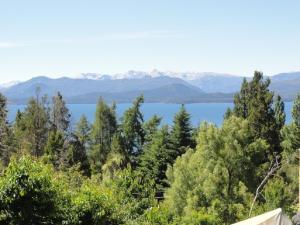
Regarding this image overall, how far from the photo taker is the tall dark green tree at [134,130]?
158 feet

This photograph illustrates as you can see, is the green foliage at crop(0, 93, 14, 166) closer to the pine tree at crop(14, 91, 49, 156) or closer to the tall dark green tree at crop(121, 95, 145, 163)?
the pine tree at crop(14, 91, 49, 156)

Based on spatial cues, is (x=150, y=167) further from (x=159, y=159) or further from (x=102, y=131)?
(x=102, y=131)

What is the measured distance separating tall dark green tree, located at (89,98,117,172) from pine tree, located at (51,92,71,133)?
428cm

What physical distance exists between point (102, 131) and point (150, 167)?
40.0 feet

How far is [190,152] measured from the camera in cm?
3303

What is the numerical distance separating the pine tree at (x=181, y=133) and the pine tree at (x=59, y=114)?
17653 millimetres

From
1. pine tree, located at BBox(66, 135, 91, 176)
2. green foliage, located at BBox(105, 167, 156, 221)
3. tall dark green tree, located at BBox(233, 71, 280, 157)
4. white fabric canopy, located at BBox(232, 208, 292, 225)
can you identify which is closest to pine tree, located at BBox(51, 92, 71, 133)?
pine tree, located at BBox(66, 135, 91, 176)

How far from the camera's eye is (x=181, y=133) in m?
41.2

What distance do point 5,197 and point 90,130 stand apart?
38837 mm

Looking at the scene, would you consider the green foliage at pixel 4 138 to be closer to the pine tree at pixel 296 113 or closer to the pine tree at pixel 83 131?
the pine tree at pixel 83 131

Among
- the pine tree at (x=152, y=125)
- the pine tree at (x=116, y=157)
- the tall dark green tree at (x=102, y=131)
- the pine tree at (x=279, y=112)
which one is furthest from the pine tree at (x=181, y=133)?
the tall dark green tree at (x=102, y=131)

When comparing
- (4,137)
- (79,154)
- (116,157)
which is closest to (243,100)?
(116,157)

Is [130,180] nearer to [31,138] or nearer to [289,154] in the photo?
[289,154]

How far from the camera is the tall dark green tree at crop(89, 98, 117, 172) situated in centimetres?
5122
